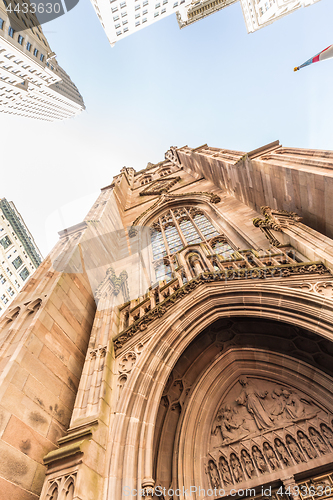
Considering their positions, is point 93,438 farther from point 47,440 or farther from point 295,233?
point 295,233

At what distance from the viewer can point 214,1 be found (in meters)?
56.2

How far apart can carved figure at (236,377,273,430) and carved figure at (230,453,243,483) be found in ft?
2.29

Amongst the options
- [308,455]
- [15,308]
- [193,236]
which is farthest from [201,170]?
[308,455]

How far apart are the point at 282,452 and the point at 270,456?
214 mm

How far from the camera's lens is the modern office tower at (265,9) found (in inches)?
1723

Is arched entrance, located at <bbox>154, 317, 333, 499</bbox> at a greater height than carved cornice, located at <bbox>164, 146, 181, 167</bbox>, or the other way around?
carved cornice, located at <bbox>164, 146, 181, 167</bbox>

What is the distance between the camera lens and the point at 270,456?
475cm

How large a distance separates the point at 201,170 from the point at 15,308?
574 inches

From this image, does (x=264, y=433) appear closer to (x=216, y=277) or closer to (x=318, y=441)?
(x=318, y=441)

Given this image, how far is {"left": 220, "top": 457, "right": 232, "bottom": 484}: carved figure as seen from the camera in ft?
15.4

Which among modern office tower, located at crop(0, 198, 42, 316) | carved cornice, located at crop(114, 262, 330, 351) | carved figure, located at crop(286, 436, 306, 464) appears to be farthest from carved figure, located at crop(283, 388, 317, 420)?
modern office tower, located at crop(0, 198, 42, 316)

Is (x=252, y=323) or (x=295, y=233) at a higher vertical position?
(x=295, y=233)

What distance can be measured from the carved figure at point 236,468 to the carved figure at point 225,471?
0.10 metres

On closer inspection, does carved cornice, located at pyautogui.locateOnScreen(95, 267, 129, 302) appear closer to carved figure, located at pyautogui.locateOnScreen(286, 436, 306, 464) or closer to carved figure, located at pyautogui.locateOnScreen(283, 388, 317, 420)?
carved figure, located at pyautogui.locateOnScreen(283, 388, 317, 420)
